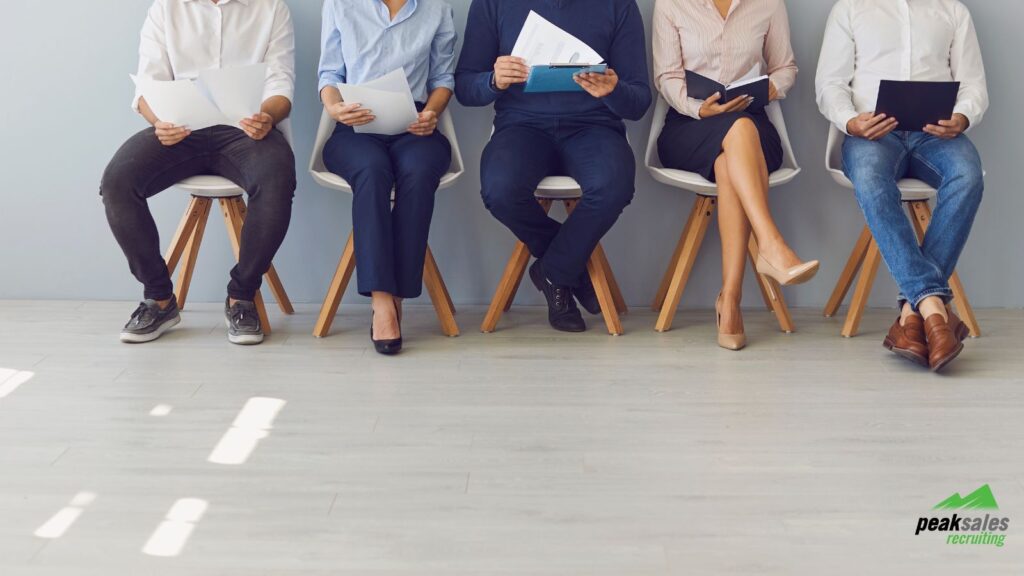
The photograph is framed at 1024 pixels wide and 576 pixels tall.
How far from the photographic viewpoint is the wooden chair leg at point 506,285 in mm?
3785

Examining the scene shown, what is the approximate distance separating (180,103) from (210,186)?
0.95 ft

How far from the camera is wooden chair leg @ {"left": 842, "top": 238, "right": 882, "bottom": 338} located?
12.3ft

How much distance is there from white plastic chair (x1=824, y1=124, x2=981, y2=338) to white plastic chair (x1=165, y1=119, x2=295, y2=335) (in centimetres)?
190

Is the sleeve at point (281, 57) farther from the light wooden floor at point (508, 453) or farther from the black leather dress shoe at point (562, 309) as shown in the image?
the black leather dress shoe at point (562, 309)

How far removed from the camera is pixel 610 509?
7.57ft

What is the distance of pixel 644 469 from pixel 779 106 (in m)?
1.87

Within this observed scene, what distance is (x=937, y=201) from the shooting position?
356cm

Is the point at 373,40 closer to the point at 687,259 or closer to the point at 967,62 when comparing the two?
the point at 687,259

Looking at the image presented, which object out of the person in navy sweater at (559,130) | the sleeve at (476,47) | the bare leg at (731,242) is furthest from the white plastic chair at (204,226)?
the bare leg at (731,242)

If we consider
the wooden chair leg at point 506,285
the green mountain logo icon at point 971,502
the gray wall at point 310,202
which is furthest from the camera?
the gray wall at point 310,202

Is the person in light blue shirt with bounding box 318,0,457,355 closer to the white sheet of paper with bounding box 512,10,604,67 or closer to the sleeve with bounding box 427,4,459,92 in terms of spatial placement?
the sleeve with bounding box 427,4,459,92

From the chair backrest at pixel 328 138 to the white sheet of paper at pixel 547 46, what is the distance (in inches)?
17.6

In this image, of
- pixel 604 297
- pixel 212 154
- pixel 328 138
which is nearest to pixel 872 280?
pixel 604 297

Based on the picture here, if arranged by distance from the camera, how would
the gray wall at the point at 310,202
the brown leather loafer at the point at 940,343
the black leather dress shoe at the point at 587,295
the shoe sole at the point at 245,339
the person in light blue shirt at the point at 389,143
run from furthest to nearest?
1. the gray wall at the point at 310,202
2. the black leather dress shoe at the point at 587,295
3. the shoe sole at the point at 245,339
4. the person in light blue shirt at the point at 389,143
5. the brown leather loafer at the point at 940,343
